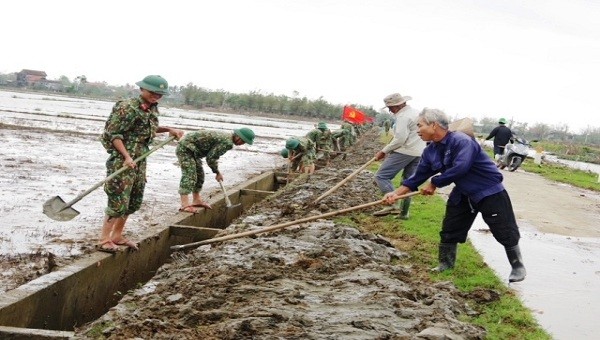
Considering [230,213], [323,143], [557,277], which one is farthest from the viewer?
[323,143]

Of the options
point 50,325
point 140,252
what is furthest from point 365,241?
point 50,325

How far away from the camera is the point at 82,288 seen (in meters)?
5.86

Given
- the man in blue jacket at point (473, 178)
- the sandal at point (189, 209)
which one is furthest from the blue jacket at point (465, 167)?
the sandal at point (189, 209)

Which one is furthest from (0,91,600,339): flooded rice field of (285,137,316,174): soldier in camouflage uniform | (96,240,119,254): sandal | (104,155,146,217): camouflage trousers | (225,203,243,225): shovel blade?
(285,137,316,174): soldier in camouflage uniform

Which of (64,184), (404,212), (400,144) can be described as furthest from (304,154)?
(400,144)

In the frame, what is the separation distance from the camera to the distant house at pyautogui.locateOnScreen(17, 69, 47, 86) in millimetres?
143250

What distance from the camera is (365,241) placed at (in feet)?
23.6

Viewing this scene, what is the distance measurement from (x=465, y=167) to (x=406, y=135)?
2.84 meters

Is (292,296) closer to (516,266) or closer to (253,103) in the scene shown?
(516,266)

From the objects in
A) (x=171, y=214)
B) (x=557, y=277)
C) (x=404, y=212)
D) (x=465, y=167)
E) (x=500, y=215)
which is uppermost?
(x=465, y=167)

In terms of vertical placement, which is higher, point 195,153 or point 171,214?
point 195,153

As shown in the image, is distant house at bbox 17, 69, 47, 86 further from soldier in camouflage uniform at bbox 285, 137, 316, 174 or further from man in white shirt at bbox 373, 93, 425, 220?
man in white shirt at bbox 373, 93, 425, 220

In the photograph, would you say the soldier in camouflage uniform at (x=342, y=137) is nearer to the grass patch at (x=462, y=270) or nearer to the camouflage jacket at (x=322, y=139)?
the camouflage jacket at (x=322, y=139)

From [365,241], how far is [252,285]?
2158mm
